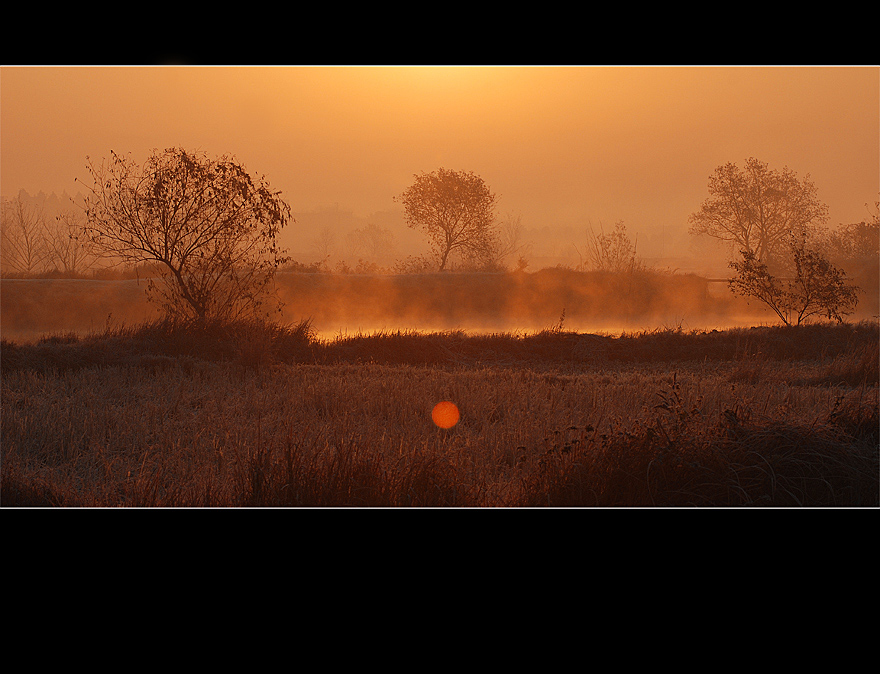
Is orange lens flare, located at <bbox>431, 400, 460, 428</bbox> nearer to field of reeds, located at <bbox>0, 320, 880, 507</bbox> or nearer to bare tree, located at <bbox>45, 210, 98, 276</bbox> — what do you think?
field of reeds, located at <bbox>0, 320, 880, 507</bbox>

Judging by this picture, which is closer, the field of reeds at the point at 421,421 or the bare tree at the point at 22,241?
the field of reeds at the point at 421,421

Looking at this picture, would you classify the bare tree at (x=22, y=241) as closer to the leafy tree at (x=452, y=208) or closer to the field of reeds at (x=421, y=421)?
the leafy tree at (x=452, y=208)

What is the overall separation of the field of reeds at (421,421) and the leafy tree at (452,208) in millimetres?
14815

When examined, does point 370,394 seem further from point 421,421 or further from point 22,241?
point 22,241

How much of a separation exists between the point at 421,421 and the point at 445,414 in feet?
1.55

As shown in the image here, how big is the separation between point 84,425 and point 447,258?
23.3m

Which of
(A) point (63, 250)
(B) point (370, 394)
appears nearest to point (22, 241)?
(A) point (63, 250)

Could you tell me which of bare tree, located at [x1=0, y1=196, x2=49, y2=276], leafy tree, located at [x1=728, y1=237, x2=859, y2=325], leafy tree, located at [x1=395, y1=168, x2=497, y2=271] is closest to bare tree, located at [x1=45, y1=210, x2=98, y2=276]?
bare tree, located at [x1=0, y1=196, x2=49, y2=276]

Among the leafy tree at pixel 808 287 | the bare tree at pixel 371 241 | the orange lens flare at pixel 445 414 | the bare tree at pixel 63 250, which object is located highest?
the bare tree at pixel 371 241

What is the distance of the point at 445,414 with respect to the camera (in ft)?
25.4

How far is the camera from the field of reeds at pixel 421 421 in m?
4.69

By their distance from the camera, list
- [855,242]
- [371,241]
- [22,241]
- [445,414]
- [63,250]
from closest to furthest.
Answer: [445,414] < [855,242] < [63,250] < [22,241] < [371,241]

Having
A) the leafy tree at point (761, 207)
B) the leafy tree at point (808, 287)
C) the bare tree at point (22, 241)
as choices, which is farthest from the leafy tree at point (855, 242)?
the bare tree at point (22, 241)

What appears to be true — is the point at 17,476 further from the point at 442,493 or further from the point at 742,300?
the point at 742,300
